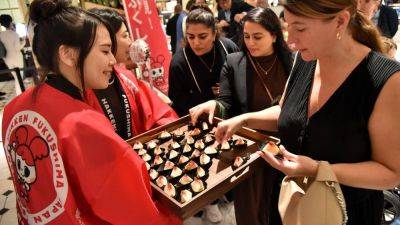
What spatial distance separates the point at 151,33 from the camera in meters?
3.30

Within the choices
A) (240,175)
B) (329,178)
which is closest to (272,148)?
(240,175)

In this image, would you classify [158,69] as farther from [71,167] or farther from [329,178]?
[329,178]

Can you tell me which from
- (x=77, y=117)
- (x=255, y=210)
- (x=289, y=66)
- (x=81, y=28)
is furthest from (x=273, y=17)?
(x=77, y=117)

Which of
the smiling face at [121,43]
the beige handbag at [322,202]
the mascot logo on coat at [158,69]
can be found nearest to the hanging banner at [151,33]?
the mascot logo on coat at [158,69]

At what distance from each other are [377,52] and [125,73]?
1.30m

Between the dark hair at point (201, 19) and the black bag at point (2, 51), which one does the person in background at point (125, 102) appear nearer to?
the dark hair at point (201, 19)

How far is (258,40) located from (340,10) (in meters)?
1.10

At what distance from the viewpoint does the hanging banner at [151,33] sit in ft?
10.2

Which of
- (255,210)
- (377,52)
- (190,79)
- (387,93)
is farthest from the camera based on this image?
(190,79)

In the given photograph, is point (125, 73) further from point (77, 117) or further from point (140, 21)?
point (140, 21)

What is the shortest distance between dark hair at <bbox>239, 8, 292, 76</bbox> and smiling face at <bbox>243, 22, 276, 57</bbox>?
0.10 feet

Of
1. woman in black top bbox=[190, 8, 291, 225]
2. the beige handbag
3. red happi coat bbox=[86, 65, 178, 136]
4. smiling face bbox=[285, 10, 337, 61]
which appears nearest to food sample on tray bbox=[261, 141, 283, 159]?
the beige handbag

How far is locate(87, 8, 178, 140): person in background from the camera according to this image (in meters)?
1.62

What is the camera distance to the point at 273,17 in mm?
2158
